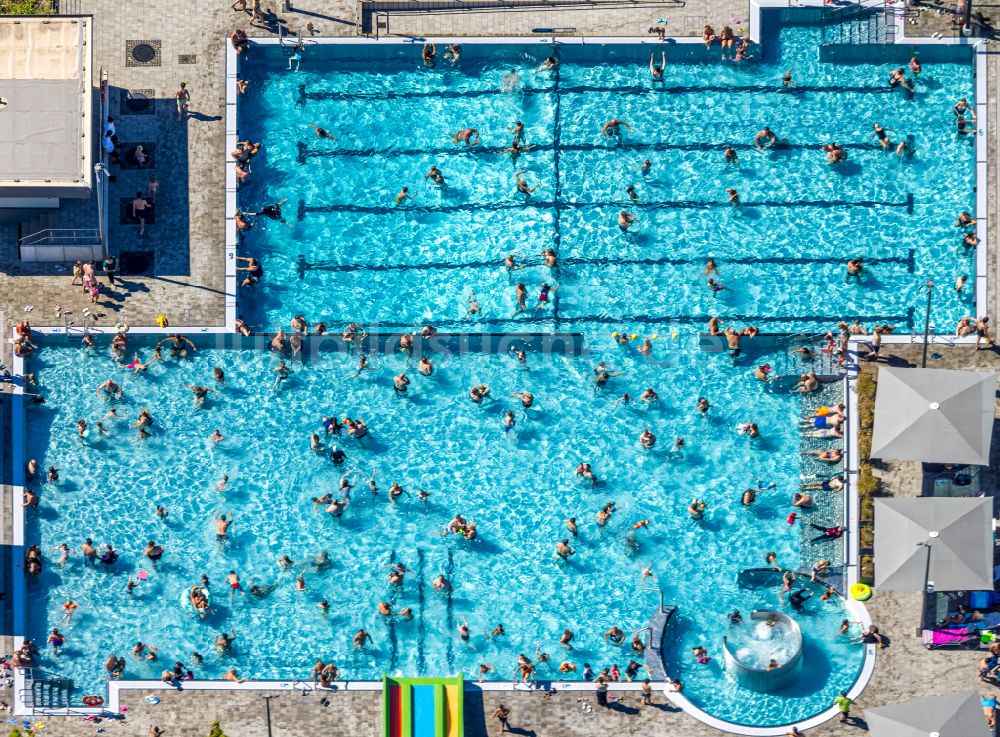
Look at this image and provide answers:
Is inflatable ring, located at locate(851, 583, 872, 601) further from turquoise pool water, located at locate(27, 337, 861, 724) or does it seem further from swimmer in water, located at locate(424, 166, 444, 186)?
swimmer in water, located at locate(424, 166, 444, 186)

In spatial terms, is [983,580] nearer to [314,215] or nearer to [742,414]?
[742,414]

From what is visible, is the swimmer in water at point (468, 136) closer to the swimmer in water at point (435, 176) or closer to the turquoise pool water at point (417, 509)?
the swimmer in water at point (435, 176)

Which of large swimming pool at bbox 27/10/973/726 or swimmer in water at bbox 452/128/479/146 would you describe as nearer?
large swimming pool at bbox 27/10/973/726

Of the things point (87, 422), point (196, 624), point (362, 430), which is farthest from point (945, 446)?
point (87, 422)

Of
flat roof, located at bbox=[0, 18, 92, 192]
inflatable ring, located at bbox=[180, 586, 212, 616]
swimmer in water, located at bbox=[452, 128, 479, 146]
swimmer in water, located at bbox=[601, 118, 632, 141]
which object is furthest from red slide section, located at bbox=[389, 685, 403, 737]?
swimmer in water, located at bbox=[601, 118, 632, 141]

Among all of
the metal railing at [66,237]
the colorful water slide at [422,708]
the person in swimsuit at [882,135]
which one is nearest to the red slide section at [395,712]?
the colorful water slide at [422,708]

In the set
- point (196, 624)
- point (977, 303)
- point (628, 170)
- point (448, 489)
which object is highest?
point (628, 170)
